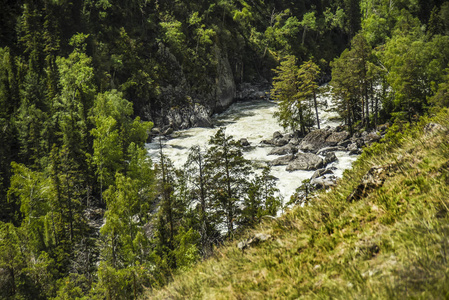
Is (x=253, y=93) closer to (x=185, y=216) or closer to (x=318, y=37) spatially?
(x=318, y=37)

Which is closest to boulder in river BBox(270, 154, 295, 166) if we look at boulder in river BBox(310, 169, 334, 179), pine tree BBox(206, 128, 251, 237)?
boulder in river BBox(310, 169, 334, 179)

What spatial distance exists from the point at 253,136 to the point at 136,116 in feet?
65.3

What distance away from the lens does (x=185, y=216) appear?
70.0 feet

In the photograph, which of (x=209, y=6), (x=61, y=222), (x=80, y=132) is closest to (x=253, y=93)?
(x=209, y=6)

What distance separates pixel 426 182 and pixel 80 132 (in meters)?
36.7

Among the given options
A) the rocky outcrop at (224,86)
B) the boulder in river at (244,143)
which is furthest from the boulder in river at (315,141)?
the rocky outcrop at (224,86)

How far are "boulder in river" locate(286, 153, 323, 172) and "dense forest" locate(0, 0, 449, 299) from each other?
5.61m

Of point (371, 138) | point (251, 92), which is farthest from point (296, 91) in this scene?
point (251, 92)

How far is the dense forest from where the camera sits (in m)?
20.3

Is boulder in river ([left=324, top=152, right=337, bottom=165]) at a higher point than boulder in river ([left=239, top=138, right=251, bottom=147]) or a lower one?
lower

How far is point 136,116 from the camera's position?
48875 mm

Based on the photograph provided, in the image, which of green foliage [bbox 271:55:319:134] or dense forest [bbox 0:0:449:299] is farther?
green foliage [bbox 271:55:319:134]

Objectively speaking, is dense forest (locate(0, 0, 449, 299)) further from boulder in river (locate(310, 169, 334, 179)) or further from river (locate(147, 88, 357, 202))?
boulder in river (locate(310, 169, 334, 179))

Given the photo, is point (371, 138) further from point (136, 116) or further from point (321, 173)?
point (136, 116)
